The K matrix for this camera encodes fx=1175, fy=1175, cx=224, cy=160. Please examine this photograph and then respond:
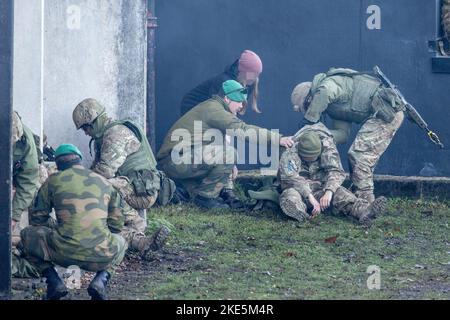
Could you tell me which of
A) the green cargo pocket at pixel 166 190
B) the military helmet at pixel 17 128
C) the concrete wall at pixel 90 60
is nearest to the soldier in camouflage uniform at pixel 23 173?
the military helmet at pixel 17 128

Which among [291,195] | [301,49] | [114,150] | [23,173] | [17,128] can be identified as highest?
[301,49]

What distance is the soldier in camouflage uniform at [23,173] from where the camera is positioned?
891 centimetres

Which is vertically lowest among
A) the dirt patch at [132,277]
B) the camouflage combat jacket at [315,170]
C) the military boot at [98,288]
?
the dirt patch at [132,277]

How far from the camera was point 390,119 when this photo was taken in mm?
11047

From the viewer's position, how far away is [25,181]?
9.02 metres

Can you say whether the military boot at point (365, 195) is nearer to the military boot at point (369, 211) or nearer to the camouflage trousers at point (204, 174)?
the military boot at point (369, 211)

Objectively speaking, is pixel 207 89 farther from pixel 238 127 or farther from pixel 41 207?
pixel 41 207

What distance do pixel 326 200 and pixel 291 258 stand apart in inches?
56.0

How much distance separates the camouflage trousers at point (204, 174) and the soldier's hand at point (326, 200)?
44.3 inches

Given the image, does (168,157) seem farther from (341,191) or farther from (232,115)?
(341,191)

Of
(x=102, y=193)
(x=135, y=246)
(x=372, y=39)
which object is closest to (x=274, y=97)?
(x=372, y=39)

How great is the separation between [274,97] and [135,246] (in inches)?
157

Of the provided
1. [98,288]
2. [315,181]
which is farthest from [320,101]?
[98,288]

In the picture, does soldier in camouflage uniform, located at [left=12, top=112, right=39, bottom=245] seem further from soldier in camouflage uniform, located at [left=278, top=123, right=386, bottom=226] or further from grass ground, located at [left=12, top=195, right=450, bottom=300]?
soldier in camouflage uniform, located at [left=278, top=123, right=386, bottom=226]
